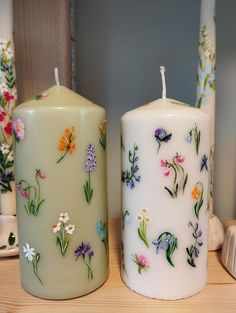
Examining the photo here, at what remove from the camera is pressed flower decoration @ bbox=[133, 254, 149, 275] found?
38cm

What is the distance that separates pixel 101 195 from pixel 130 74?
0.32 metres

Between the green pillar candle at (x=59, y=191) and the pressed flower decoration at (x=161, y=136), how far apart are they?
0.07m

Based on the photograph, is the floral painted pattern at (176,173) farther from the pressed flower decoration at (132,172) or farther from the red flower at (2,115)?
the red flower at (2,115)

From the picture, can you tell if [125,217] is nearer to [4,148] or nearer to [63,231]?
[63,231]

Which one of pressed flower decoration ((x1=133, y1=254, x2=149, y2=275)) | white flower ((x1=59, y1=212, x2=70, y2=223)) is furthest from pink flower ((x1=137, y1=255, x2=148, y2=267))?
white flower ((x1=59, y1=212, x2=70, y2=223))

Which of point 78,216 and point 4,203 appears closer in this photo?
point 78,216

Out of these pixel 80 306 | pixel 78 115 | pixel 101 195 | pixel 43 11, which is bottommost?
pixel 80 306

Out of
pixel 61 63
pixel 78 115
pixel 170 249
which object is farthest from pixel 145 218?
pixel 61 63

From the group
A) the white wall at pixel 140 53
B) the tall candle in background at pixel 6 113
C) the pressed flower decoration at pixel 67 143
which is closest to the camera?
the pressed flower decoration at pixel 67 143

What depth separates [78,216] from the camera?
37cm

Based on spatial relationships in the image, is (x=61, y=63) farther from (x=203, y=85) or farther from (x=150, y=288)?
(x=150, y=288)

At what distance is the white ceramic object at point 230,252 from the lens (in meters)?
0.42

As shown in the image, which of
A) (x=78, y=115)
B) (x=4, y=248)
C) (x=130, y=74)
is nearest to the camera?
(x=78, y=115)

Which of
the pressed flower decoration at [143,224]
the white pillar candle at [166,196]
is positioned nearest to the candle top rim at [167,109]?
the white pillar candle at [166,196]
